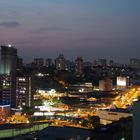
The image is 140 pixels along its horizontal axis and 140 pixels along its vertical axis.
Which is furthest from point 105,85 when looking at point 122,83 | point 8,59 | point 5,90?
point 5,90

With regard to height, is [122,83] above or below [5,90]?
above

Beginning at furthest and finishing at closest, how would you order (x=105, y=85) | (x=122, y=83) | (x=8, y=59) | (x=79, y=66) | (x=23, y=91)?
(x=79, y=66), (x=122, y=83), (x=105, y=85), (x=8, y=59), (x=23, y=91)

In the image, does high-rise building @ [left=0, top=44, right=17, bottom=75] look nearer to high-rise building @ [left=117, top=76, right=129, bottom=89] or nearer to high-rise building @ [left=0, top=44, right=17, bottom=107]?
high-rise building @ [left=0, top=44, right=17, bottom=107]

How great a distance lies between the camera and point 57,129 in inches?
331

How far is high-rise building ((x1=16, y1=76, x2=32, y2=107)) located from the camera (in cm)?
1603

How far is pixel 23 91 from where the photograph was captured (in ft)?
53.3

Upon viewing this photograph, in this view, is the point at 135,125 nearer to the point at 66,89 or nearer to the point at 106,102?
the point at 106,102

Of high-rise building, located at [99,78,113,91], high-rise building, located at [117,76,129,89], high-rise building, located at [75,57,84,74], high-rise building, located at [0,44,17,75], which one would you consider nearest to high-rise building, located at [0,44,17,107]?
high-rise building, located at [0,44,17,75]

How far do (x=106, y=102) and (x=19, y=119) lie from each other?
672cm

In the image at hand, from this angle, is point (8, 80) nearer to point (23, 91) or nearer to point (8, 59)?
point (23, 91)

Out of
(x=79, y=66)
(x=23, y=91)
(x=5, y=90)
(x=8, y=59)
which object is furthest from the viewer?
(x=79, y=66)

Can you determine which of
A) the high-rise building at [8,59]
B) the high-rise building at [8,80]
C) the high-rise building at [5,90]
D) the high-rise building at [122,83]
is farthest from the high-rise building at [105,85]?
the high-rise building at [5,90]

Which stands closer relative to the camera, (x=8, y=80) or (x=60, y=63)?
(x=8, y=80)

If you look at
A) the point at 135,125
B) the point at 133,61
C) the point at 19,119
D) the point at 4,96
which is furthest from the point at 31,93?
the point at 133,61
